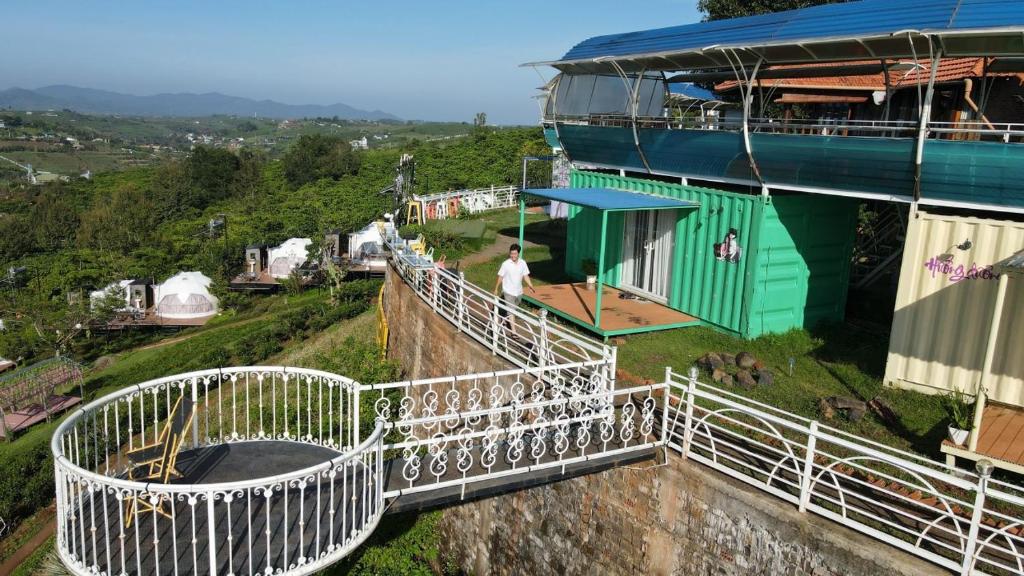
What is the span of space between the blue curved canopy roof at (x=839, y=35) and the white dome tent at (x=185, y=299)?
98.6 ft

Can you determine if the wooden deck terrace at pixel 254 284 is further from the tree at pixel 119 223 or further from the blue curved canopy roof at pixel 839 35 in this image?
the blue curved canopy roof at pixel 839 35

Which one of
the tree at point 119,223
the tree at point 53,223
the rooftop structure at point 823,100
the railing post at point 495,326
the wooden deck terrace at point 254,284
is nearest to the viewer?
the rooftop structure at point 823,100

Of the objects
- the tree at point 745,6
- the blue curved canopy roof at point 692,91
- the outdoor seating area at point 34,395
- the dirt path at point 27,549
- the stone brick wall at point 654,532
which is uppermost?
the tree at point 745,6

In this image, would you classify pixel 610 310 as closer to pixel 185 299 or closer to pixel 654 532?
pixel 654 532

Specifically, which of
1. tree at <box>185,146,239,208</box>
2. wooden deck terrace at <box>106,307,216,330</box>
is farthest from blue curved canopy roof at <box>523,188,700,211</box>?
tree at <box>185,146,239,208</box>

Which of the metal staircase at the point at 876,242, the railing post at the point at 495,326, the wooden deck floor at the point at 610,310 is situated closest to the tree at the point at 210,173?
the wooden deck floor at the point at 610,310

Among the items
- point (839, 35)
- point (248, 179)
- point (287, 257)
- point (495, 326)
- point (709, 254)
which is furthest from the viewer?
point (248, 179)

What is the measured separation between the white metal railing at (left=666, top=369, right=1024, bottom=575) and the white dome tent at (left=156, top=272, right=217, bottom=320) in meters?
35.4

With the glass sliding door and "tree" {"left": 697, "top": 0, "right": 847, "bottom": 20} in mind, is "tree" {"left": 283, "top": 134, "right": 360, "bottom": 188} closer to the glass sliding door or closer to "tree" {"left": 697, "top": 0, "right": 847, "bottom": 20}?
"tree" {"left": 697, "top": 0, "right": 847, "bottom": 20}

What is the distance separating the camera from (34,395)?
25.7m

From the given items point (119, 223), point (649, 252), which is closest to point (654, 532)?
point (649, 252)

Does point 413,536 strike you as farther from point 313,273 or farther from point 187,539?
point 313,273

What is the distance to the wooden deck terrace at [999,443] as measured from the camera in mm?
7105

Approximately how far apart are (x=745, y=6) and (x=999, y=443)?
74.4ft
